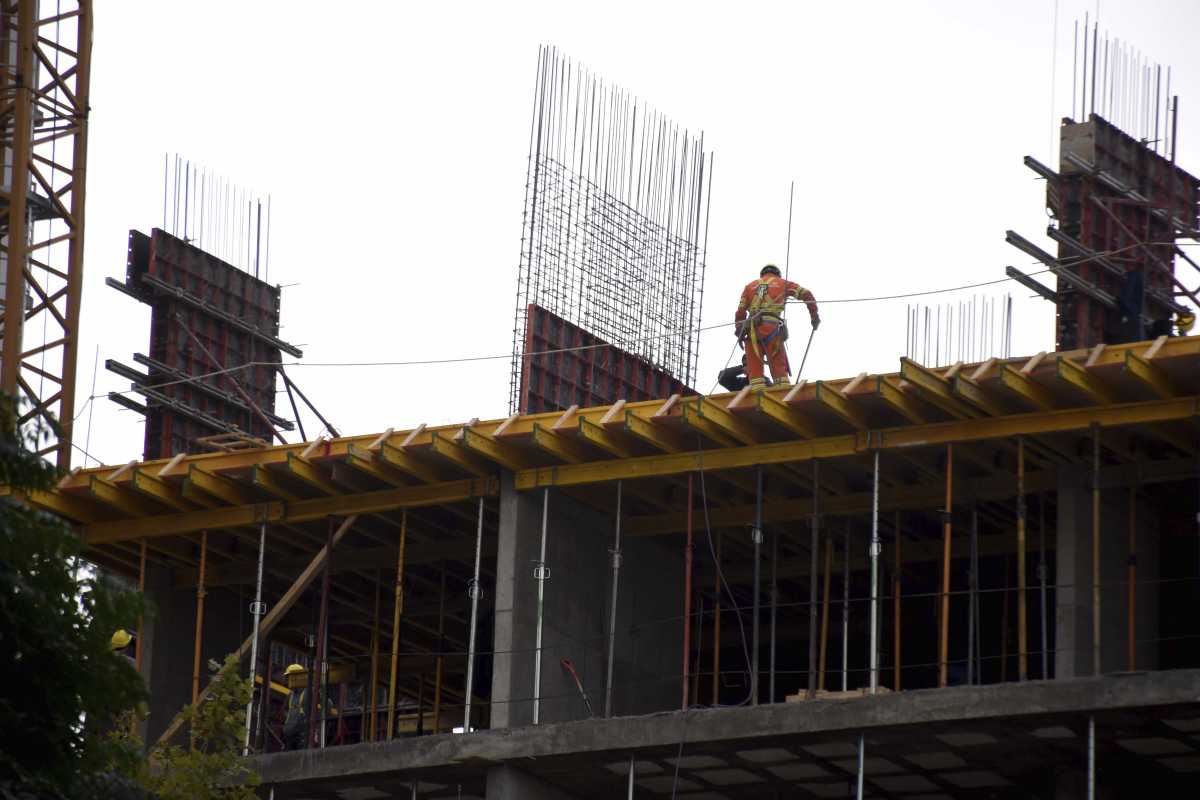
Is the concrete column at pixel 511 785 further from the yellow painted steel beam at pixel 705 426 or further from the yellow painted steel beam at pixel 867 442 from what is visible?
the yellow painted steel beam at pixel 705 426

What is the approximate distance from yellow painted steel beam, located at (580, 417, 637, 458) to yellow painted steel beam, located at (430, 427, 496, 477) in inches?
64.0

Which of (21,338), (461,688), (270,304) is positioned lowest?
(461,688)

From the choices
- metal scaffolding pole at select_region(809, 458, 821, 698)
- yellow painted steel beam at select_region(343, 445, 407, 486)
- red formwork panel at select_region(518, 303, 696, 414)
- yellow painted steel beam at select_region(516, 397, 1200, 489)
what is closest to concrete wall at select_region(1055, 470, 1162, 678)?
yellow painted steel beam at select_region(516, 397, 1200, 489)

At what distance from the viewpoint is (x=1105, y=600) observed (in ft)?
94.7

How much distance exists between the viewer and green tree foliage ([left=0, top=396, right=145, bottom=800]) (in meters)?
17.0

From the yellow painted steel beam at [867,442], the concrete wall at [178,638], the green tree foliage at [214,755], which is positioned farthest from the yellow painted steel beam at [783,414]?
the concrete wall at [178,638]

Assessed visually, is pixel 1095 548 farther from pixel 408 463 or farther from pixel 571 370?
pixel 571 370

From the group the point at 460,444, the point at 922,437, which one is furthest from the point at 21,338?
the point at 922,437

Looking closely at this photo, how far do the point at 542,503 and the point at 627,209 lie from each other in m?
12.2

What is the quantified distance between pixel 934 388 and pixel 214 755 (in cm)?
900

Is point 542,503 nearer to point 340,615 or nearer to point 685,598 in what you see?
point 685,598

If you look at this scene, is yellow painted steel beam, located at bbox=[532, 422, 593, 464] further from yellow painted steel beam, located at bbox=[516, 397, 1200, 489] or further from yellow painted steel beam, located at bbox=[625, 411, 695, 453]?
yellow painted steel beam, located at bbox=[625, 411, 695, 453]

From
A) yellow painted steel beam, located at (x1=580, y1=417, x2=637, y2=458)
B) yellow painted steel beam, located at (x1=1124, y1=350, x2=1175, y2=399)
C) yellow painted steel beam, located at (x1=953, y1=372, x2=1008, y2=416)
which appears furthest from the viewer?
yellow painted steel beam, located at (x1=580, y1=417, x2=637, y2=458)

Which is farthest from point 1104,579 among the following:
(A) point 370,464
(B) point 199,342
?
(B) point 199,342
